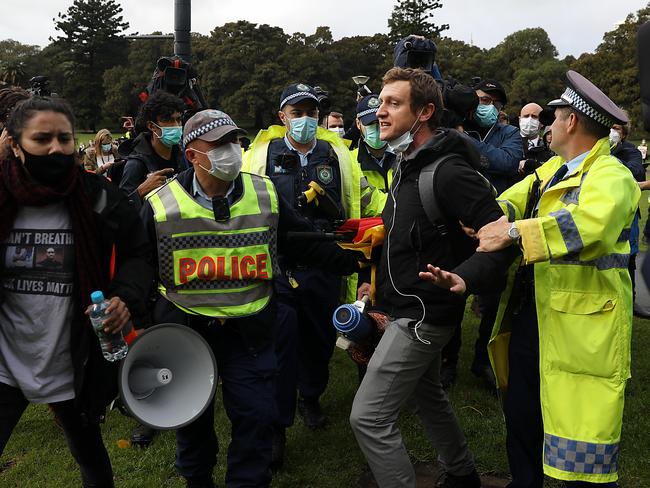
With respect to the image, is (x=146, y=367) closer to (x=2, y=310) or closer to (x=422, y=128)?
(x=2, y=310)

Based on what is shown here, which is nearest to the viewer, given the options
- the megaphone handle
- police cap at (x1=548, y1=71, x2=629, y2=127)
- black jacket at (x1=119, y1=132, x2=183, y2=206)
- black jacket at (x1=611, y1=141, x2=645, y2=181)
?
police cap at (x1=548, y1=71, x2=629, y2=127)

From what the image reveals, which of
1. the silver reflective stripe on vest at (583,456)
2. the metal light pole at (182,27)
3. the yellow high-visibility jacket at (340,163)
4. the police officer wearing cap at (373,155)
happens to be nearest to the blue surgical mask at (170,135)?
the yellow high-visibility jacket at (340,163)

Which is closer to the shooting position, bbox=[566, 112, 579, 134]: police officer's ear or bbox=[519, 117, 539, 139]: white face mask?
bbox=[566, 112, 579, 134]: police officer's ear

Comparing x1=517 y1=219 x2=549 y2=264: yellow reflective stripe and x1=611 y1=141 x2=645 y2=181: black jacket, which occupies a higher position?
x1=611 y1=141 x2=645 y2=181: black jacket

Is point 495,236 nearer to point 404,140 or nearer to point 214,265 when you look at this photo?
point 404,140

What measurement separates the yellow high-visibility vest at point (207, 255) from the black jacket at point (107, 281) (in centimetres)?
17

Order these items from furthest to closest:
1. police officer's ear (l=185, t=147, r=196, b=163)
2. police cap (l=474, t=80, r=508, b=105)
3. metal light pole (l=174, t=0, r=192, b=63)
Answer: metal light pole (l=174, t=0, r=192, b=63) → police cap (l=474, t=80, r=508, b=105) → police officer's ear (l=185, t=147, r=196, b=163)

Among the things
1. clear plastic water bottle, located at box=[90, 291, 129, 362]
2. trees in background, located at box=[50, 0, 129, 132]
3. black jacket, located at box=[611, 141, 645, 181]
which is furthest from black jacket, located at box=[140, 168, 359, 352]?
trees in background, located at box=[50, 0, 129, 132]

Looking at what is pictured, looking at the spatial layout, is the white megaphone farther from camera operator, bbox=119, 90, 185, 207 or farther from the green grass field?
camera operator, bbox=119, 90, 185, 207

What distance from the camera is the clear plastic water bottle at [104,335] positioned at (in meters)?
2.81

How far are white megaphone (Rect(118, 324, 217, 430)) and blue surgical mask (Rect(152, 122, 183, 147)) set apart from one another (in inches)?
91.0

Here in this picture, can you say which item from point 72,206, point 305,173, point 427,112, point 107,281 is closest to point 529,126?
point 305,173

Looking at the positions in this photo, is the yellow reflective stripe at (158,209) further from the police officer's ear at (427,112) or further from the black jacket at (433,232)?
the police officer's ear at (427,112)

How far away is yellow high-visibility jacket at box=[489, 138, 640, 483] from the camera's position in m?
2.76
